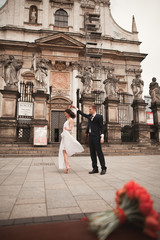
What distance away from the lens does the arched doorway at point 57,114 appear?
67.5 feet

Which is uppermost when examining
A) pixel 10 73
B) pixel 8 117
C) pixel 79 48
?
pixel 79 48

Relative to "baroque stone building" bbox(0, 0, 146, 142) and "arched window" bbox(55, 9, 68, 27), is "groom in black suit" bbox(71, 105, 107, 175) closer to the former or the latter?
"baroque stone building" bbox(0, 0, 146, 142)

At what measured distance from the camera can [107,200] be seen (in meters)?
2.69

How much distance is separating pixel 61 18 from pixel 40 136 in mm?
21917

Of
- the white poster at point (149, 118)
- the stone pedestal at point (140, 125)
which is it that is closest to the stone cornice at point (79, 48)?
the stone pedestal at point (140, 125)

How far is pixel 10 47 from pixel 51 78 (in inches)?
257

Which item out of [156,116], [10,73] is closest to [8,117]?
[10,73]

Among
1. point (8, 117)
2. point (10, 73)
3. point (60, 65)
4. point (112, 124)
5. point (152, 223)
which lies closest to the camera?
point (152, 223)

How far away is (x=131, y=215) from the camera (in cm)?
146

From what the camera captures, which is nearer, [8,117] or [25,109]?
[8,117]

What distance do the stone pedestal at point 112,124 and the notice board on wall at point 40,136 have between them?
4.42 metres

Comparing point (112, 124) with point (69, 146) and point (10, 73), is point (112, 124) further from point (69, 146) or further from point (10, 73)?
point (10, 73)

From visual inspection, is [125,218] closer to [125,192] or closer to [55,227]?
[125,192]

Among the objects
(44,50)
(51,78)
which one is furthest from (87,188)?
(44,50)
